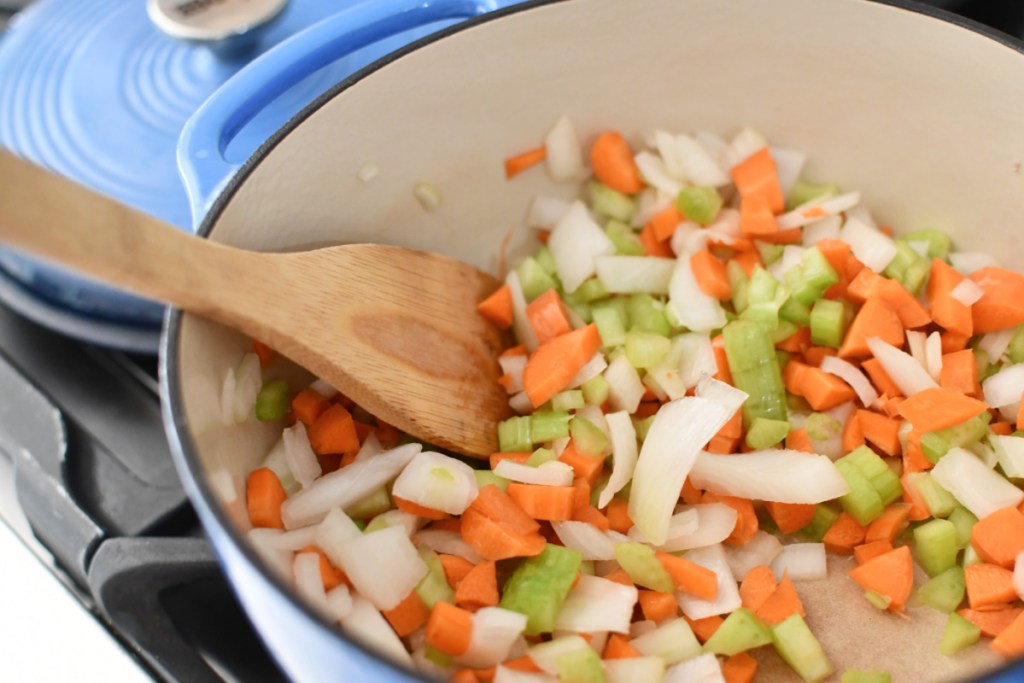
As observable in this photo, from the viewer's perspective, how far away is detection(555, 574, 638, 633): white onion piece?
1084 mm

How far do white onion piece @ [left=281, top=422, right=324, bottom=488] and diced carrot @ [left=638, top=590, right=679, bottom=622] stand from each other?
0.42m

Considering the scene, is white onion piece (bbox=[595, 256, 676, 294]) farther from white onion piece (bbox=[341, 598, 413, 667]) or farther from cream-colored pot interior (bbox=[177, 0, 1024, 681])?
white onion piece (bbox=[341, 598, 413, 667])

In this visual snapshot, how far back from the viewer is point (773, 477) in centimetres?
118

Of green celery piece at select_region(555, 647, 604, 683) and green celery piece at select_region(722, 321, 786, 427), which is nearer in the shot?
green celery piece at select_region(555, 647, 604, 683)

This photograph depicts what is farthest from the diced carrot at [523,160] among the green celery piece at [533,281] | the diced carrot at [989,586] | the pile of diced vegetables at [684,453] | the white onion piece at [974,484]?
the diced carrot at [989,586]

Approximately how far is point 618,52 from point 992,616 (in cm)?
85

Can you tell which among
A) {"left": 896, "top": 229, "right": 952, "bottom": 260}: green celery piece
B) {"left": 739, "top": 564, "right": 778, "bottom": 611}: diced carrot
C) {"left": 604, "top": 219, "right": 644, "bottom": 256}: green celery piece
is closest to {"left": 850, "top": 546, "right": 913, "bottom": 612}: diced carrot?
{"left": 739, "top": 564, "right": 778, "bottom": 611}: diced carrot

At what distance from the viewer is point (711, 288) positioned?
135 cm

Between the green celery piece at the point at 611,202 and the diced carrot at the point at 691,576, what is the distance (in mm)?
546

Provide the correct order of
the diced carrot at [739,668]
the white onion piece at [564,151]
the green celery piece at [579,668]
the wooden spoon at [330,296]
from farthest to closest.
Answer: the white onion piece at [564,151]
the diced carrot at [739,668]
the green celery piece at [579,668]
the wooden spoon at [330,296]

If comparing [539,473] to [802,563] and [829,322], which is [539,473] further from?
[829,322]

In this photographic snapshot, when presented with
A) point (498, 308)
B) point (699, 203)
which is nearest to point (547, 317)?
point (498, 308)

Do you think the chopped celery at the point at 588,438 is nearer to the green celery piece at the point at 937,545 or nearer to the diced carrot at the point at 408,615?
the diced carrot at the point at 408,615

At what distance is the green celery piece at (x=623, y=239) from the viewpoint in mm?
1430
